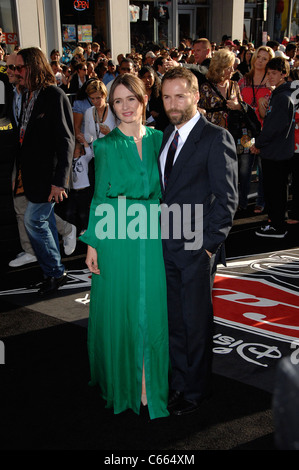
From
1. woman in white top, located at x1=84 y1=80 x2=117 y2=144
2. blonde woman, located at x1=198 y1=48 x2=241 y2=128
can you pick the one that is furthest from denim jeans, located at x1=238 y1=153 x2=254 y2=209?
woman in white top, located at x1=84 y1=80 x2=117 y2=144

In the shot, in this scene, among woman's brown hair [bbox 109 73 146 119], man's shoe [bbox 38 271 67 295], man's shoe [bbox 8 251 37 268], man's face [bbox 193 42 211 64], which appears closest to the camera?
woman's brown hair [bbox 109 73 146 119]

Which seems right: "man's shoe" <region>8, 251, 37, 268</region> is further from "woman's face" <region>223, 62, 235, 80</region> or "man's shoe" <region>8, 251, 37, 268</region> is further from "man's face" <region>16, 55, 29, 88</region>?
"woman's face" <region>223, 62, 235, 80</region>

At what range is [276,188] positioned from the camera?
6234 millimetres

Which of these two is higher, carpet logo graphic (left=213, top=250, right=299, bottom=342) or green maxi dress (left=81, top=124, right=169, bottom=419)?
green maxi dress (left=81, top=124, right=169, bottom=419)

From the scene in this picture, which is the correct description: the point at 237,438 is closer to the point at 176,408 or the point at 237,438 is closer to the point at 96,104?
the point at 176,408

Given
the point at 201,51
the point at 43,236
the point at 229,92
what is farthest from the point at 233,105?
the point at 43,236

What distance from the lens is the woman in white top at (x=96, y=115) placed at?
5867 millimetres

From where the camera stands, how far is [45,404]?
3211mm

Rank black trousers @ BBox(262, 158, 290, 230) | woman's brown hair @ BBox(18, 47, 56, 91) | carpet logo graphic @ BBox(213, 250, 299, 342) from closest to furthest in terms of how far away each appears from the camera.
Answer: carpet logo graphic @ BBox(213, 250, 299, 342) < woman's brown hair @ BBox(18, 47, 56, 91) < black trousers @ BBox(262, 158, 290, 230)

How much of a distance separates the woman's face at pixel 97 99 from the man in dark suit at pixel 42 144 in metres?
1.34

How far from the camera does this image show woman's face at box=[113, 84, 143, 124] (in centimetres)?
289

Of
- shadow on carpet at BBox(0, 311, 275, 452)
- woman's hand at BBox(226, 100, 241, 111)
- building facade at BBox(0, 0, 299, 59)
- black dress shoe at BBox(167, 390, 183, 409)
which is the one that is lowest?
shadow on carpet at BBox(0, 311, 275, 452)

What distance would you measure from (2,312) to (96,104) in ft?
9.03

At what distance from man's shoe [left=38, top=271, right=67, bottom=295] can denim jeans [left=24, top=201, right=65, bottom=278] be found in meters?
0.04
